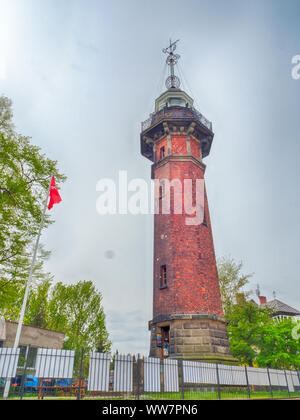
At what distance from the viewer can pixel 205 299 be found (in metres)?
17.3

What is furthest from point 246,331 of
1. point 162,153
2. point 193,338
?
point 162,153

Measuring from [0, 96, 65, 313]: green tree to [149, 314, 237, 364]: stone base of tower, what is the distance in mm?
8237

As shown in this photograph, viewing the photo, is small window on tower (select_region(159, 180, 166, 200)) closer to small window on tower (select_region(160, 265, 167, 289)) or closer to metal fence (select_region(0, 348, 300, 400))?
small window on tower (select_region(160, 265, 167, 289))

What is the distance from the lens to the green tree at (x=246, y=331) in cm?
2342

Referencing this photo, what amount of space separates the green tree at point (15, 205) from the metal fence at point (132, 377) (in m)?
5.22

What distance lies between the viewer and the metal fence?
9312mm

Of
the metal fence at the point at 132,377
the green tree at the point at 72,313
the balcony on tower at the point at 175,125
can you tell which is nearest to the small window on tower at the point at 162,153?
the balcony on tower at the point at 175,125

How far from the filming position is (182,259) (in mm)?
18094

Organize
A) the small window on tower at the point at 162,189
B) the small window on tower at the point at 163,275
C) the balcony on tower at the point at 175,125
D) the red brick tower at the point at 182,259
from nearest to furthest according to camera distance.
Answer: the red brick tower at the point at 182,259 → the small window on tower at the point at 163,275 → the small window on tower at the point at 162,189 → the balcony on tower at the point at 175,125

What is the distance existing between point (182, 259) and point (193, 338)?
14.7 ft

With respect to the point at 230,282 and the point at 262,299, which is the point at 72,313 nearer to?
the point at 230,282

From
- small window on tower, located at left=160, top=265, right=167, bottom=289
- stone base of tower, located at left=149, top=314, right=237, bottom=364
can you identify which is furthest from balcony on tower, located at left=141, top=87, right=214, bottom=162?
stone base of tower, located at left=149, top=314, right=237, bottom=364

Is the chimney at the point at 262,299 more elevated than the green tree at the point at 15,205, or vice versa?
the chimney at the point at 262,299

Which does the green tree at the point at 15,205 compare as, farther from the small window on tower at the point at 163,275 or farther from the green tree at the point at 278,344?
the green tree at the point at 278,344
